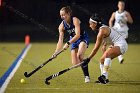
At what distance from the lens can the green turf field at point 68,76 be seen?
1157 cm

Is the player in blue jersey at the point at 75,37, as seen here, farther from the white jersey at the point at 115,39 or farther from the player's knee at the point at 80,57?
the white jersey at the point at 115,39

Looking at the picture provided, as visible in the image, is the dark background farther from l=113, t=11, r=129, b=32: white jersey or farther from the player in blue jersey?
the player in blue jersey

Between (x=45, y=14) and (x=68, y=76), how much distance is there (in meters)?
17.3

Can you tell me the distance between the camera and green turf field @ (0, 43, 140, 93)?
11.6 metres

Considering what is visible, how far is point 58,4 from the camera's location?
30000mm

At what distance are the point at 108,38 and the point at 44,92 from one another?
6.96ft

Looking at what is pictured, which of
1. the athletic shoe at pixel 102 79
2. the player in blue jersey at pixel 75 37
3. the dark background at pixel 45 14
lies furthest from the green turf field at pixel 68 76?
the dark background at pixel 45 14

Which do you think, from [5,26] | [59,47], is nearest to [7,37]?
[5,26]

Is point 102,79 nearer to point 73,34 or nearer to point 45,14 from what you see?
point 73,34

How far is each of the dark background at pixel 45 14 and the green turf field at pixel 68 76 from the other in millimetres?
8984

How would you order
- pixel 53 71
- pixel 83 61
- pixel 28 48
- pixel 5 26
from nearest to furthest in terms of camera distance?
1. pixel 83 61
2. pixel 53 71
3. pixel 28 48
4. pixel 5 26

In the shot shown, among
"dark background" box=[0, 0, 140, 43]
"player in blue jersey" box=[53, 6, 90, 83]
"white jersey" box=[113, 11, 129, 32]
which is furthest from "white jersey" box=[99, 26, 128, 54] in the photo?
"dark background" box=[0, 0, 140, 43]

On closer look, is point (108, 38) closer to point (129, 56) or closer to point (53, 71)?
point (53, 71)

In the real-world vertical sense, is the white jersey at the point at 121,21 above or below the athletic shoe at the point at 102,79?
above
